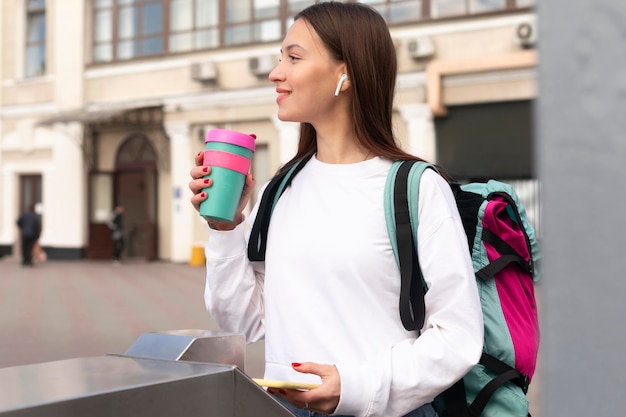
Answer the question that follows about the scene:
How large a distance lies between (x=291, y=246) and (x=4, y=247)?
21.7 meters

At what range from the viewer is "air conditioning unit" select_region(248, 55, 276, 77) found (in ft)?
59.3

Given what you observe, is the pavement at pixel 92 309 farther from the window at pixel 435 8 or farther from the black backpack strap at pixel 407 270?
the window at pixel 435 8

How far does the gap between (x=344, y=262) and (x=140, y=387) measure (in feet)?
2.04

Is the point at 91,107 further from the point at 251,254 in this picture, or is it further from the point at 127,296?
the point at 251,254

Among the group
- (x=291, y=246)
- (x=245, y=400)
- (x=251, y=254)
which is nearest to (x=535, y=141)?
(x=245, y=400)

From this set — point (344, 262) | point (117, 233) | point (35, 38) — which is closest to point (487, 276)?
point (344, 262)

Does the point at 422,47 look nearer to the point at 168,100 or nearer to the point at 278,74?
the point at 168,100

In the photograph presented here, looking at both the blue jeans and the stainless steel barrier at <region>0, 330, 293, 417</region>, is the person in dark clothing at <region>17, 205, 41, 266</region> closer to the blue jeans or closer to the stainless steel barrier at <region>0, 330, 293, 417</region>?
the blue jeans

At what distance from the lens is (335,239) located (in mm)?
1609

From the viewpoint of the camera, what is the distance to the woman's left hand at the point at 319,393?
4.57 feet

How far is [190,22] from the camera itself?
64.3 ft

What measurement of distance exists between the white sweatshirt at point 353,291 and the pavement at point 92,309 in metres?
3.05

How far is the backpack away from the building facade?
13901mm

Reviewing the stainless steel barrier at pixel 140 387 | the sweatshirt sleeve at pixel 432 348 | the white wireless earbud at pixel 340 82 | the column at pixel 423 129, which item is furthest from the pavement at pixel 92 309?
the column at pixel 423 129
